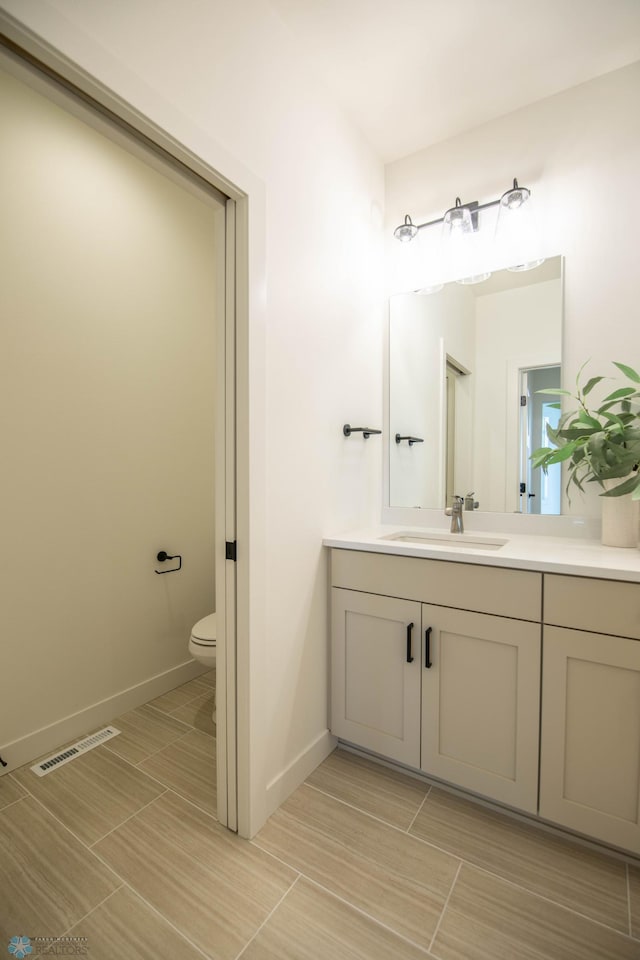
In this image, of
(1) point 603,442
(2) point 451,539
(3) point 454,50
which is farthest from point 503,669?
(3) point 454,50

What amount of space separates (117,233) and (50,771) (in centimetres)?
232

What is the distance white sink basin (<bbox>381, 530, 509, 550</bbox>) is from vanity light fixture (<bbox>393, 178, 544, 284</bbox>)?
1.15m

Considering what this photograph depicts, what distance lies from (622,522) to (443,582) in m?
0.69

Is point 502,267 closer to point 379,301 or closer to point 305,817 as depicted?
point 379,301

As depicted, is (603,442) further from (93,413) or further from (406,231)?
(93,413)

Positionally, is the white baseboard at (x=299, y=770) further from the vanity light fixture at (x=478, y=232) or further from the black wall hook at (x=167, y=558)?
the vanity light fixture at (x=478, y=232)

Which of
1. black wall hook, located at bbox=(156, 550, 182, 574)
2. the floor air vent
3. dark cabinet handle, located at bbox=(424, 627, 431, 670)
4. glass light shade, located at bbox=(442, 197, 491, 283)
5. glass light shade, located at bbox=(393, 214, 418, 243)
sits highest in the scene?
glass light shade, located at bbox=(393, 214, 418, 243)

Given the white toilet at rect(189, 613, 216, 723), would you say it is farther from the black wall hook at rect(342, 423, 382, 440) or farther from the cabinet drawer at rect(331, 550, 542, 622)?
the black wall hook at rect(342, 423, 382, 440)

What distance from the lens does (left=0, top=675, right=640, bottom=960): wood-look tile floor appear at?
1.11m

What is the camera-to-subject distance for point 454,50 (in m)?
1.62

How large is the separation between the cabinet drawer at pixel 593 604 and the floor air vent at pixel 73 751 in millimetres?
1881

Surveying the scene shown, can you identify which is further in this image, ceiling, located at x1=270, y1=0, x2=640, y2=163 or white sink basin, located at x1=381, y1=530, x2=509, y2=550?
white sink basin, located at x1=381, y1=530, x2=509, y2=550

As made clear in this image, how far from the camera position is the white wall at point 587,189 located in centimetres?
170

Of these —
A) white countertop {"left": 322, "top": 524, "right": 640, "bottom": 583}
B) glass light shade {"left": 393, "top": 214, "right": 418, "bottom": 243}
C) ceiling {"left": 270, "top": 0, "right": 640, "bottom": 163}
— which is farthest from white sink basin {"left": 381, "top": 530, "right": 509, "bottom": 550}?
ceiling {"left": 270, "top": 0, "right": 640, "bottom": 163}
